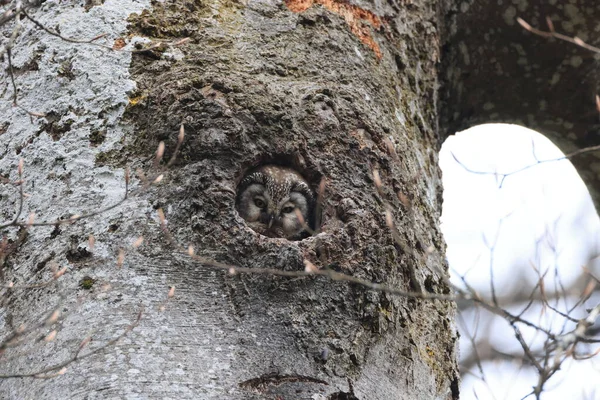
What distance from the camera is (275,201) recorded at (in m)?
3.17

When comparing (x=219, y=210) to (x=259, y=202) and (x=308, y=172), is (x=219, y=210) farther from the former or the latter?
(x=259, y=202)

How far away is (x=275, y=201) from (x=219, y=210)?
2.35 ft

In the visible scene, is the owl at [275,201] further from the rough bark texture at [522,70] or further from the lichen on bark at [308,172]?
the rough bark texture at [522,70]

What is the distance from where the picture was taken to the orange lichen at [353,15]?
3.11m

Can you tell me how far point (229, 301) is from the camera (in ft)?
7.61

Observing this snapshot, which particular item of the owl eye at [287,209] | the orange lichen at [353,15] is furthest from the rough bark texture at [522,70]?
the owl eye at [287,209]

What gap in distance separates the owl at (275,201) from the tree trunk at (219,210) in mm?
85

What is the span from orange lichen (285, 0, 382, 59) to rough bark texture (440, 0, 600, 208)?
0.68 metres

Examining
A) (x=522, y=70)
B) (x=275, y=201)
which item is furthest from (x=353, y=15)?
(x=522, y=70)

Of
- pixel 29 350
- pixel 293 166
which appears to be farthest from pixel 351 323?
pixel 29 350

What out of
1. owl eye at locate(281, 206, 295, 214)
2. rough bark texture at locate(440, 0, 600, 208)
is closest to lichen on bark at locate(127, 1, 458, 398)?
owl eye at locate(281, 206, 295, 214)

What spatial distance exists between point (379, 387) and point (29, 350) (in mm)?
941

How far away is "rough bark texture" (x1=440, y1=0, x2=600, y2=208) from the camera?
3712mm

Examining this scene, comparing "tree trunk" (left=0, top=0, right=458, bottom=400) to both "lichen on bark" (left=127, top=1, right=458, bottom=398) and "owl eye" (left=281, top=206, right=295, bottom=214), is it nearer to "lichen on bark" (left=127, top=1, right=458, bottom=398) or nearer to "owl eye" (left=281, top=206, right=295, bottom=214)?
"lichen on bark" (left=127, top=1, right=458, bottom=398)
